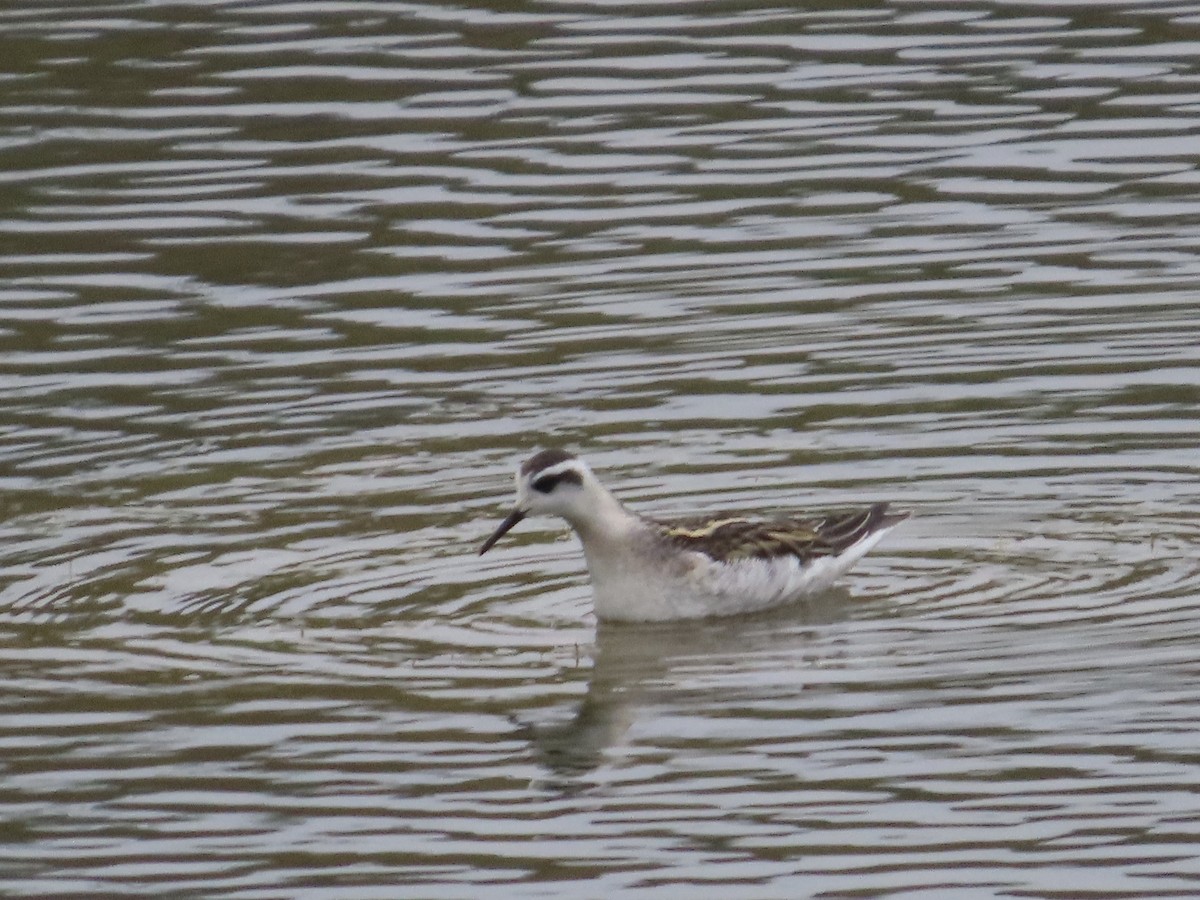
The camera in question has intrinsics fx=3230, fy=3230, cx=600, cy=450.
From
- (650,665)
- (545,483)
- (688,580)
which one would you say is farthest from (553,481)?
(650,665)

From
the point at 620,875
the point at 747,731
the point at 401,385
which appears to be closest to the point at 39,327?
the point at 401,385

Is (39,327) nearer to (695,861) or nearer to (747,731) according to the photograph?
(747,731)

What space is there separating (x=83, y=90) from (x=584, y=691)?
514 inches

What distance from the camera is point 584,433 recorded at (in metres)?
19.4

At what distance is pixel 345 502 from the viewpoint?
18.4 metres

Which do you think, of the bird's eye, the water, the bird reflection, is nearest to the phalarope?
the bird's eye

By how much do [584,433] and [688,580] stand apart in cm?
300

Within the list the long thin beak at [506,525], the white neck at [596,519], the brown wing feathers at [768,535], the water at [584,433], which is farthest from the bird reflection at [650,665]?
the long thin beak at [506,525]

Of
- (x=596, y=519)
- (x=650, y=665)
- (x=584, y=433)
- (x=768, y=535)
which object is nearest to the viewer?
(x=650, y=665)

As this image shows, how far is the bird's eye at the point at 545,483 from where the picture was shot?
642 inches

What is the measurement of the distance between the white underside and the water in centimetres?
22

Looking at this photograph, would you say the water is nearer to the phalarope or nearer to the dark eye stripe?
the phalarope

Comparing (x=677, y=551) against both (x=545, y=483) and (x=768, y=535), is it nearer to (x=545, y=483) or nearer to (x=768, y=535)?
(x=768, y=535)

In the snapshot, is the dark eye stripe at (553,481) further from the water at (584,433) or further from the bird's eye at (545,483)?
the water at (584,433)
